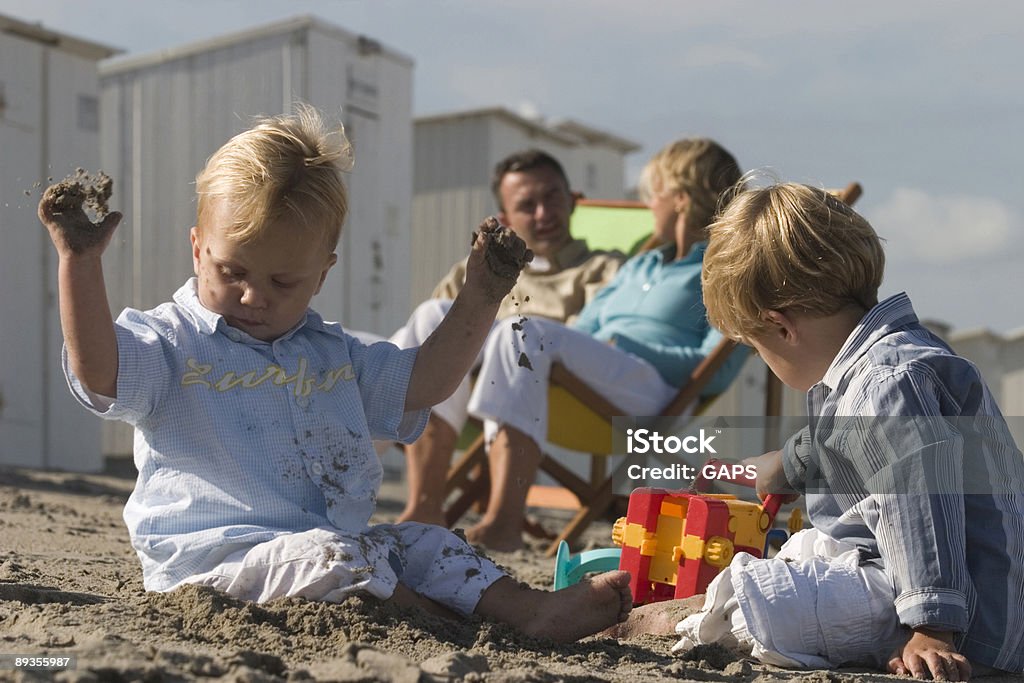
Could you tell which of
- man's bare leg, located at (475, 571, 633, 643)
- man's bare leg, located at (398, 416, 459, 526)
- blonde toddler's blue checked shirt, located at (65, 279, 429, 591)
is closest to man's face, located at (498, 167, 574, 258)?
man's bare leg, located at (398, 416, 459, 526)

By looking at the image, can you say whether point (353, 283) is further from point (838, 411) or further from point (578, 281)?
point (838, 411)

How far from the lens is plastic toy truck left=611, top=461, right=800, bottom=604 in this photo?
8.07 ft

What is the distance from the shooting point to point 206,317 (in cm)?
228

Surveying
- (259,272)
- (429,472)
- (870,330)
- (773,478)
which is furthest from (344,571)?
(429,472)

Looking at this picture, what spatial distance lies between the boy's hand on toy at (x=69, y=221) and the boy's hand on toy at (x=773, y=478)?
1351 millimetres

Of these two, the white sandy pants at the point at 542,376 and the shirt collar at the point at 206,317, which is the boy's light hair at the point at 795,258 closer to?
the shirt collar at the point at 206,317

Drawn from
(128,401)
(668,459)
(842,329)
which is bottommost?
(668,459)

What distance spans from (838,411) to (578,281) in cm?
301

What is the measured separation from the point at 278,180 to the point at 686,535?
1104mm

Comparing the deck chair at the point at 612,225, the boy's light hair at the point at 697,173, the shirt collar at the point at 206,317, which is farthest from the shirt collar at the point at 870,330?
the deck chair at the point at 612,225

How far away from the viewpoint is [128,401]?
2.12 metres

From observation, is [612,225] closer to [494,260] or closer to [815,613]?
[494,260]

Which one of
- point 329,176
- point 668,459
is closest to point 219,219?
point 329,176

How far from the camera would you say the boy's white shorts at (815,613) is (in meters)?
2.01
